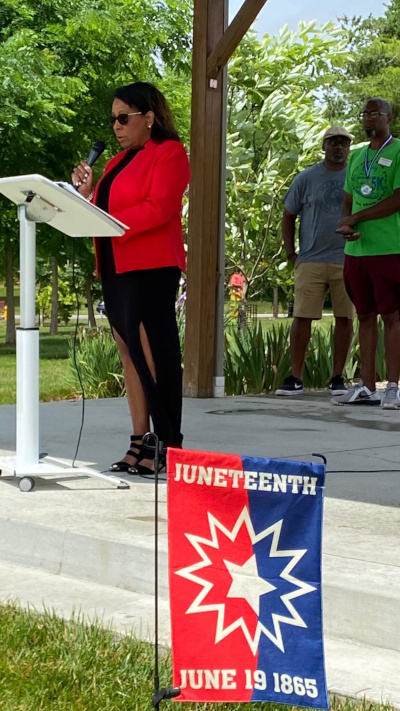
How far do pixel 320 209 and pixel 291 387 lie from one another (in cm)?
153

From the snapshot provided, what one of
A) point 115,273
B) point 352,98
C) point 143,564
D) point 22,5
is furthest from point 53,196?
point 352,98

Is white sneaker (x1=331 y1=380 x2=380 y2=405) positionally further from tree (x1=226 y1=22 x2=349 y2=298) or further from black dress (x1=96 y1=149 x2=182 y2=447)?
tree (x1=226 y1=22 x2=349 y2=298)

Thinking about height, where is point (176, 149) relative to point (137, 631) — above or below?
above

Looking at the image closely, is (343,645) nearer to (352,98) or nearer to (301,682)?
(301,682)

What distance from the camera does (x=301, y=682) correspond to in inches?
122

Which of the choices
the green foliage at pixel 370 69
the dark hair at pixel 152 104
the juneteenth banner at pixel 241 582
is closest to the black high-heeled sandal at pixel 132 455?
the dark hair at pixel 152 104

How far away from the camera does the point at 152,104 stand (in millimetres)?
6102

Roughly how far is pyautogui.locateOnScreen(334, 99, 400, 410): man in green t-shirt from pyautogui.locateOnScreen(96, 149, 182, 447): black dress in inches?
128

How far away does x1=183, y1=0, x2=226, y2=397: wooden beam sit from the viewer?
9.96m

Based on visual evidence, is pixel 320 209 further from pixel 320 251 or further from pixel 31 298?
pixel 31 298

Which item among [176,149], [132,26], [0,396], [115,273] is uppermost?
[132,26]

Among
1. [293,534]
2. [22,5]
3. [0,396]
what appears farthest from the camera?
[22,5]

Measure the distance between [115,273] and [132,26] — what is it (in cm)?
2112

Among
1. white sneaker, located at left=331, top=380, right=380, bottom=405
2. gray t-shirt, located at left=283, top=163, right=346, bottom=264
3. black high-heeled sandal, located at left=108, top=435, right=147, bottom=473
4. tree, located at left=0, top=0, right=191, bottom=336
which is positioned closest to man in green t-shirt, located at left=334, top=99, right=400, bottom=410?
white sneaker, located at left=331, top=380, right=380, bottom=405
